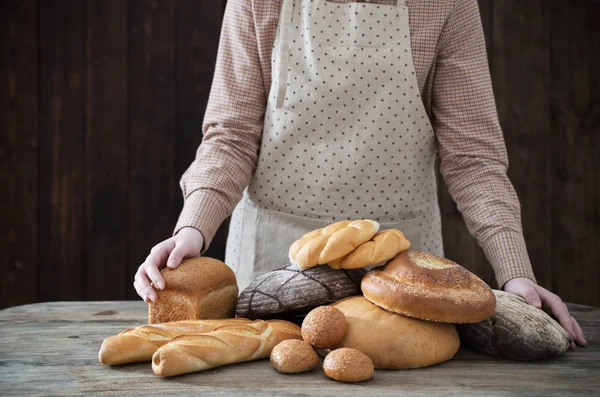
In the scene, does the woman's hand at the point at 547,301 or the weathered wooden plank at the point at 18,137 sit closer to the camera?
the woman's hand at the point at 547,301

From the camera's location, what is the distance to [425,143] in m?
1.53

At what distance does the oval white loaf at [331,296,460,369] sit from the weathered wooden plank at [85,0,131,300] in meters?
1.71

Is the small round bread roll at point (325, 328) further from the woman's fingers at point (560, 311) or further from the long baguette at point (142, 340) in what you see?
the woman's fingers at point (560, 311)

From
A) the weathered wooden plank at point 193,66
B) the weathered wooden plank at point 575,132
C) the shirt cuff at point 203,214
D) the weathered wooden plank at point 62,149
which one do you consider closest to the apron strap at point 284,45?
the shirt cuff at point 203,214

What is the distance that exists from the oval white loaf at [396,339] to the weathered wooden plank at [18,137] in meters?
1.90

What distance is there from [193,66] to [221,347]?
5.72ft

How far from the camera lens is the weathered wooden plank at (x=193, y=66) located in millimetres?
2383

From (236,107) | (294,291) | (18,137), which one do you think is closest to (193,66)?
(18,137)

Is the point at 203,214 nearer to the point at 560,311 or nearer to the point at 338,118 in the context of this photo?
the point at 338,118

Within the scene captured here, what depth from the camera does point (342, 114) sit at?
4.81 feet

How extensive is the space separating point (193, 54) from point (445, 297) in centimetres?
181

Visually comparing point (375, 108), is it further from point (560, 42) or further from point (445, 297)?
point (560, 42)

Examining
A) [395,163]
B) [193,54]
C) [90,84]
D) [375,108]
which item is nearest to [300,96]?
[375,108]

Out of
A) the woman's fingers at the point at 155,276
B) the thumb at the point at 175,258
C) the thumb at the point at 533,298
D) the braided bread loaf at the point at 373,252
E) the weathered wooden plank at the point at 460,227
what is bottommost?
the weathered wooden plank at the point at 460,227
